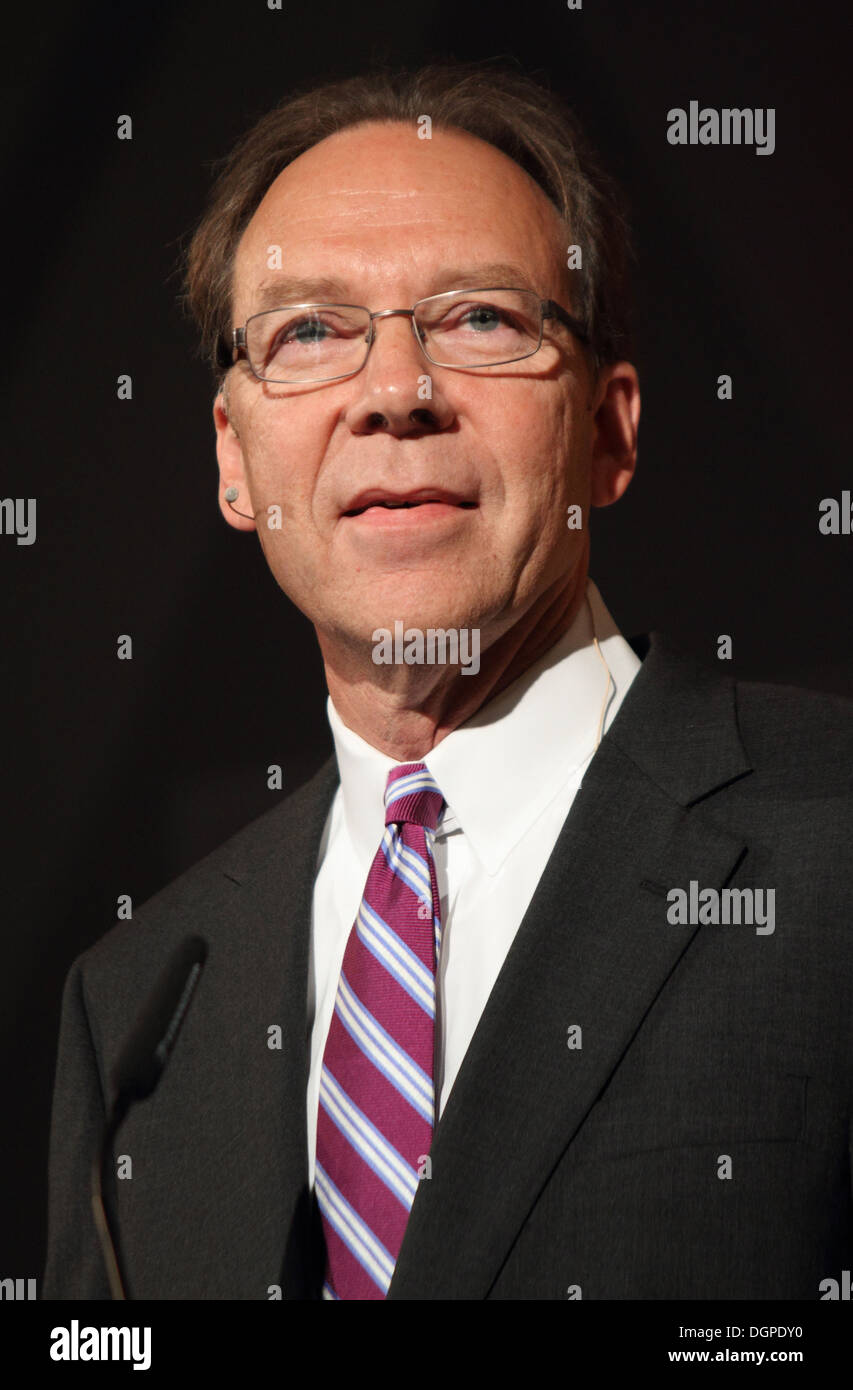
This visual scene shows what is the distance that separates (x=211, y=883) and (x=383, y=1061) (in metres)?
0.47

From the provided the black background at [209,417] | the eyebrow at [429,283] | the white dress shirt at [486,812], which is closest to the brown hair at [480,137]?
the eyebrow at [429,283]

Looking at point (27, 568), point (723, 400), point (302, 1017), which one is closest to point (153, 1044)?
point (302, 1017)

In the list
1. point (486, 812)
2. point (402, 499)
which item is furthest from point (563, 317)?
point (486, 812)

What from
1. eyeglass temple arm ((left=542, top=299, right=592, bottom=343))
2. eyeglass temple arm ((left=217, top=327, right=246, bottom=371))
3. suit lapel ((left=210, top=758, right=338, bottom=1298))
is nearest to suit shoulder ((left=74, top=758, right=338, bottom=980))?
suit lapel ((left=210, top=758, right=338, bottom=1298))

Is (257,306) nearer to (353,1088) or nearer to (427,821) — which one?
(427,821)

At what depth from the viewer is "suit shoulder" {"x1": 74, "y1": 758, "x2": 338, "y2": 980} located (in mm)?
1888

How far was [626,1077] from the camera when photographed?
4.60 ft

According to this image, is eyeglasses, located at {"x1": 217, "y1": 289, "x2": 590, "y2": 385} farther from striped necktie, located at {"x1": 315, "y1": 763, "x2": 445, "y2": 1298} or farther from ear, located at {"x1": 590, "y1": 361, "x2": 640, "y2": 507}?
striped necktie, located at {"x1": 315, "y1": 763, "x2": 445, "y2": 1298}

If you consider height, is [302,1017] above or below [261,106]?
below

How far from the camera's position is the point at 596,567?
244cm

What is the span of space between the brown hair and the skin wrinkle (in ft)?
0.12

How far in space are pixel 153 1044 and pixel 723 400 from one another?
1349 millimetres

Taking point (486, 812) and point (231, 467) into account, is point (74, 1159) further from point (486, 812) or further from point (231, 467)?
point (231, 467)

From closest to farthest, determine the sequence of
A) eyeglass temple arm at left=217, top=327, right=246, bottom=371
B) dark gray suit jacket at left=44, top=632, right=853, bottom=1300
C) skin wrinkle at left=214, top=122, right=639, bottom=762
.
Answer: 1. dark gray suit jacket at left=44, top=632, right=853, bottom=1300
2. skin wrinkle at left=214, top=122, right=639, bottom=762
3. eyeglass temple arm at left=217, top=327, right=246, bottom=371
